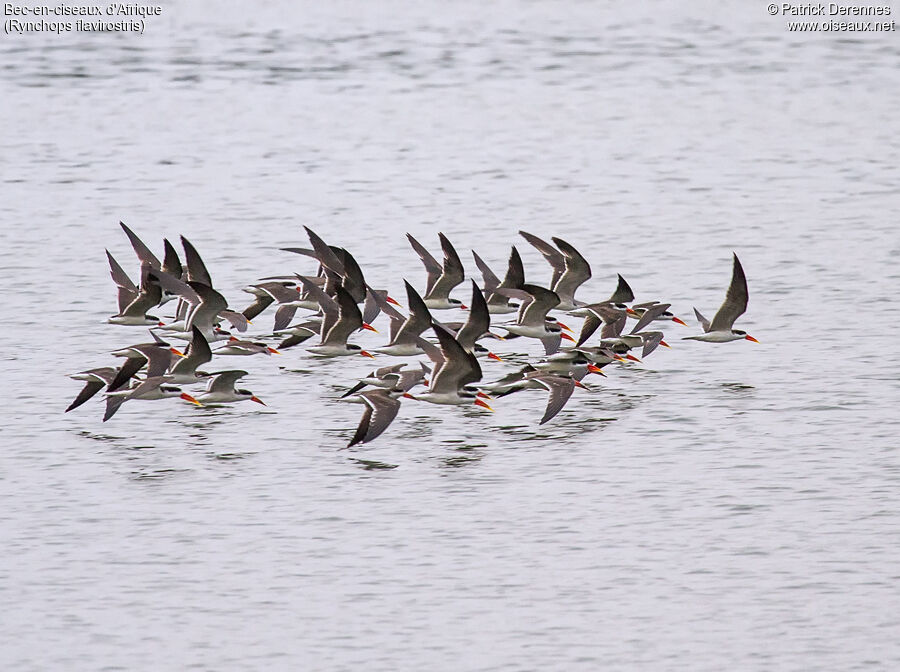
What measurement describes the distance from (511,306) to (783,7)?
138 ft

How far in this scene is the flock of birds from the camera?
18547mm

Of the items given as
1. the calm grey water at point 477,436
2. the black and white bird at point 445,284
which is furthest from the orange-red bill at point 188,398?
the black and white bird at point 445,284

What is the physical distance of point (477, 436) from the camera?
18328 mm

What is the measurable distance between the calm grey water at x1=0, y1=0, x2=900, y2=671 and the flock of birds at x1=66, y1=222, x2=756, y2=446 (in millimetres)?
413

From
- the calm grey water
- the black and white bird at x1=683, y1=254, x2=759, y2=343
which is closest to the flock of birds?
the black and white bird at x1=683, y1=254, x2=759, y2=343

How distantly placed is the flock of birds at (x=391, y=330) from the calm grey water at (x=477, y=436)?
413 mm

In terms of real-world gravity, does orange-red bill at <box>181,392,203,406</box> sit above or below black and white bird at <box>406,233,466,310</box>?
below

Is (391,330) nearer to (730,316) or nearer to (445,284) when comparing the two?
(445,284)

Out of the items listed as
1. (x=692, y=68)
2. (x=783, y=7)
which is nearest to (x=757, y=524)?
(x=692, y=68)

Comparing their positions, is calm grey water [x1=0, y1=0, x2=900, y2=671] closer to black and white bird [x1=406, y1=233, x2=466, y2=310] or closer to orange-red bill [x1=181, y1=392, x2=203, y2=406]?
orange-red bill [x1=181, y1=392, x2=203, y2=406]

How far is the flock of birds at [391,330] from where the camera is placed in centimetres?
1855

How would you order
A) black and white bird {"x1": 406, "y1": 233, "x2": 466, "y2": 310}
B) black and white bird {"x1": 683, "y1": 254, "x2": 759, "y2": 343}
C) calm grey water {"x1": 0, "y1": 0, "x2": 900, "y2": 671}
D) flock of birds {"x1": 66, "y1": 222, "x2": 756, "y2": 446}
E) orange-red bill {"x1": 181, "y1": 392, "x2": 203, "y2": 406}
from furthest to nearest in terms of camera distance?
black and white bird {"x1": 406, "y1": 233, "x2": 466, "y2": 310} < black and white bird {"x1": 683, "y1": 254, "x2": 759, "y2": 343} < orange-red bill {"x1": 181, "y1": 392, "x2": 203, "y2": 406} < flock of birds {"x1": 66, "y1": 222, "x2": 756, "y2": 446} < calm grey water {"x1": 0, "y1": 0, "x2": 900, "y2": 671}

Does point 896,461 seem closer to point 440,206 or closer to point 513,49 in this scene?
point 440,206

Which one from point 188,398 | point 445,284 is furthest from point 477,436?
point 445,284
